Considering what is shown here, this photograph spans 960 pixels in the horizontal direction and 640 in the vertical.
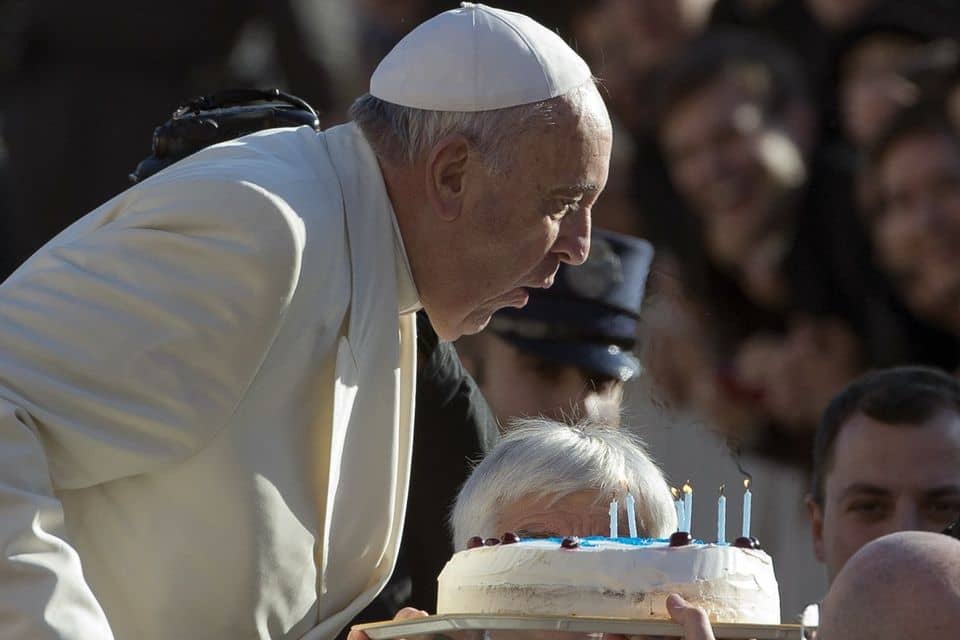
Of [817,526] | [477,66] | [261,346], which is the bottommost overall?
[817,526]

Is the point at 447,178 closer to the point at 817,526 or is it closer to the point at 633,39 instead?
the point at 817,526

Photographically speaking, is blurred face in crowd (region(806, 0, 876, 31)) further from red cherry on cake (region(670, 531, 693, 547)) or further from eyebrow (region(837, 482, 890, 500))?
red cherry on cake (region(670, 531, 693, 547))

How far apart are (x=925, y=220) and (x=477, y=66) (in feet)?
7.82

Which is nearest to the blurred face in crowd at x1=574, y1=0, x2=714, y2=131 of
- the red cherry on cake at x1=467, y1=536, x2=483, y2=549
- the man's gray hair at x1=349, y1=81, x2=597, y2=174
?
the man's gray hair at x1=349, y1=81, x2=597, y2=174

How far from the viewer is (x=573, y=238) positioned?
339cm

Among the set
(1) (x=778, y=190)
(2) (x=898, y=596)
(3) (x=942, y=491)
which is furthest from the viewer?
(1) (x=778, y=190)

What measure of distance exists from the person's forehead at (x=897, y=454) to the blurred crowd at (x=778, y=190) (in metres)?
0.52

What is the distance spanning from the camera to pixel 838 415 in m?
4.80

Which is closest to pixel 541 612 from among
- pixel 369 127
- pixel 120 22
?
pixel 369 127

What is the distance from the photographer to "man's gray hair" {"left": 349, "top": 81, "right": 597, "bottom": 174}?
338 cm

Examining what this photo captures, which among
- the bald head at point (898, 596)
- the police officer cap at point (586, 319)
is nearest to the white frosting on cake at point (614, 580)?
the bald head at point (898, 596)

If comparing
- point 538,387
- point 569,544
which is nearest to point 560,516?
point 569,544

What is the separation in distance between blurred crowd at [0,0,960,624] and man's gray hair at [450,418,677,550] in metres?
1.32

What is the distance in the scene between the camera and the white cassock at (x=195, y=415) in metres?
3.02
